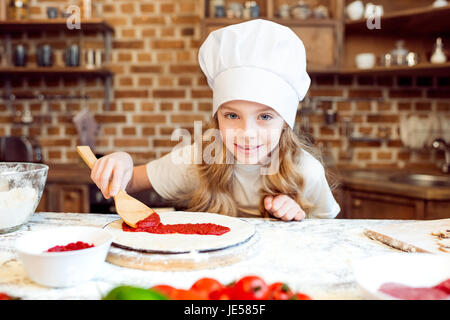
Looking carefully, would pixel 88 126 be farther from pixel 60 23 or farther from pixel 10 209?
→ pixel 10 209

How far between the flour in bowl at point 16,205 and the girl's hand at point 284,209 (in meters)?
0.55

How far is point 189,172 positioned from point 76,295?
826 millimetres

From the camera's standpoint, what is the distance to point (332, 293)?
628 millimetres

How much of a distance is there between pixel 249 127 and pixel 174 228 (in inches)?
13.8

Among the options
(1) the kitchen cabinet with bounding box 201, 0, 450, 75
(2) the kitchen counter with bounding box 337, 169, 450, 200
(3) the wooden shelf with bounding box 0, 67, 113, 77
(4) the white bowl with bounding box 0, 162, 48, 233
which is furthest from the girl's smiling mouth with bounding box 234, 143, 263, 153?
(3) the wooden shelf with bounding box 0, 67, 113, 77

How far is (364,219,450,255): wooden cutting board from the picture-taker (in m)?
0.80

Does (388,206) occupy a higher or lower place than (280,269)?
lower

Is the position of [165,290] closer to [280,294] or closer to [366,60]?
[280,294]

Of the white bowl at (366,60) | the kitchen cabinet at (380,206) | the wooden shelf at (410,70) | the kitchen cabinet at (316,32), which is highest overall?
the kitchen cabinet at (316,32)

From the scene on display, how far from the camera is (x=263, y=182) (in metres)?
1.32

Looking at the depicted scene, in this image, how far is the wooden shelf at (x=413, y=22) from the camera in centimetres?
219

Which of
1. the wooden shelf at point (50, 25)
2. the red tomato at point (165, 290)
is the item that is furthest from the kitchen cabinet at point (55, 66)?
the red tomato at point (165, 290)

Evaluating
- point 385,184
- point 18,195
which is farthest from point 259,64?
point 385,184

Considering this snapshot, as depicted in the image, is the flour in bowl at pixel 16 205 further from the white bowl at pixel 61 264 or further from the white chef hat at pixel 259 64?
the white chef hat at pixel 259 64
